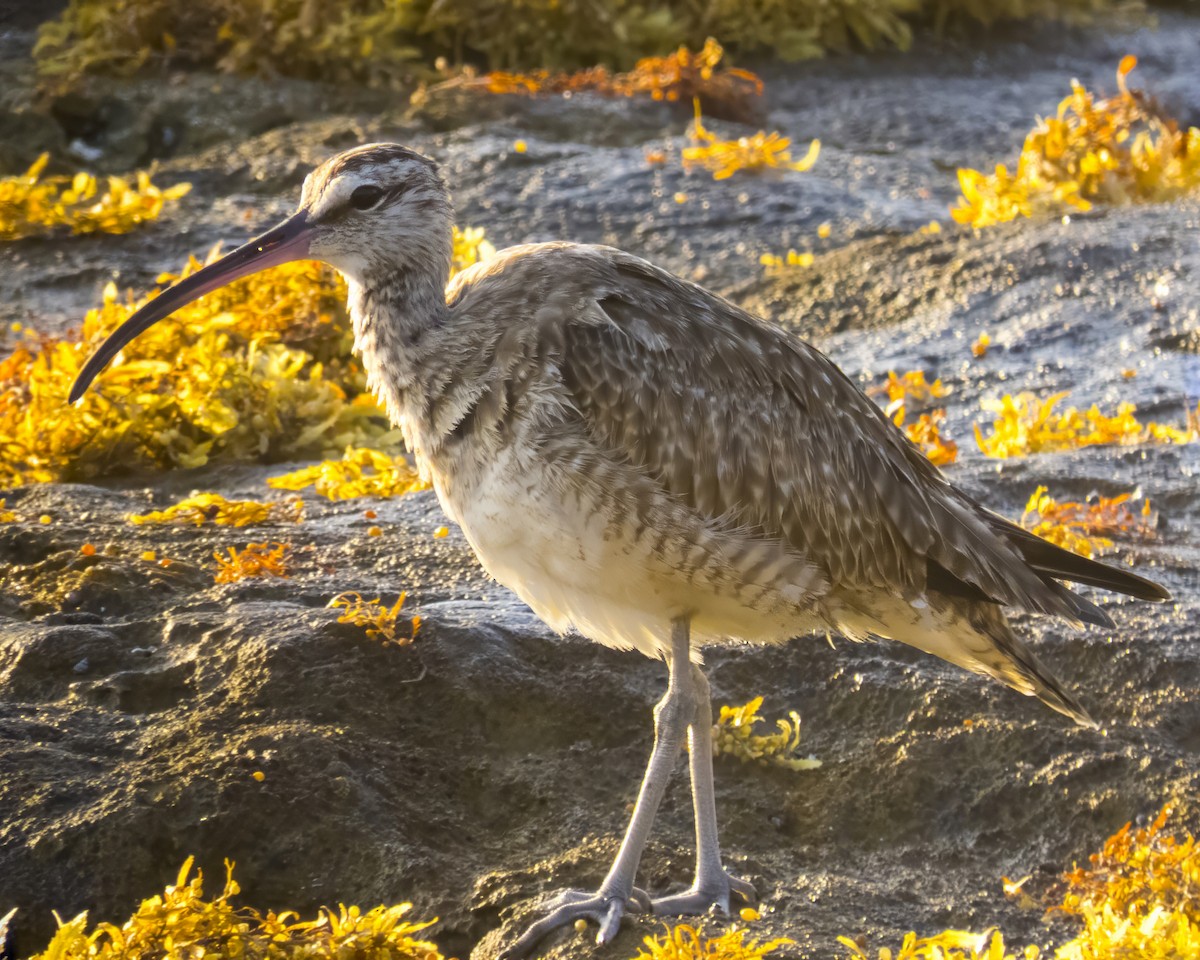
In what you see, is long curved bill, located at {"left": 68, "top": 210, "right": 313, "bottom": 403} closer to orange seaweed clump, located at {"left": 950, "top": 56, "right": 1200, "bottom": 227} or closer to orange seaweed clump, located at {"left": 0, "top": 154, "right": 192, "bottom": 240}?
orange seaweed clump, located at {"left": 0, "top": 154, "right": 192, "bottom": 240}

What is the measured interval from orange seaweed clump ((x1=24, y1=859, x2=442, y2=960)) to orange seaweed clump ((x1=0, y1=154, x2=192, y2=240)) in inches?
269

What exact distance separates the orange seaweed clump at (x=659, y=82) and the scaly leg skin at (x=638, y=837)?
8.60 meters

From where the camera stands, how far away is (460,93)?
40.1 ft

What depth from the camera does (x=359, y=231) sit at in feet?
15.6

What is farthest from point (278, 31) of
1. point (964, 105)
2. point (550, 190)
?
point (964, 105)

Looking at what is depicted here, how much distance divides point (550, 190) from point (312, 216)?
6075 millimetres

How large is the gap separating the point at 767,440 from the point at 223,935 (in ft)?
6.99

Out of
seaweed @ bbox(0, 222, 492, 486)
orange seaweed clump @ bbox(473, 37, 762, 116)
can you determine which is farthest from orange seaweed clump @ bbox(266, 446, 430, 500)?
orange seaweed clump @ bbox(473, 37, 762, 116)

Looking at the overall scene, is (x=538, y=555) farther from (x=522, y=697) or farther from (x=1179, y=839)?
(x=1179, y=839)

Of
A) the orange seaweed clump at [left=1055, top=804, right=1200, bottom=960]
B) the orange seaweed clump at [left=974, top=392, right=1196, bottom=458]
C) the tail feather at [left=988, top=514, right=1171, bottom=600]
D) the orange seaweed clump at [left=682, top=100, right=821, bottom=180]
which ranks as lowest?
the orange seaweed clump at [left=1055, top=804, right=1200, bottom=960]

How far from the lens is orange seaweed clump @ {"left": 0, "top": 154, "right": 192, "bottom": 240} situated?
32.1ft

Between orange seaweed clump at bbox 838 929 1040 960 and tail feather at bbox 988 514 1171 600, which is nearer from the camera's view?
orange seaweed clump at bbox 838 929 1040 960

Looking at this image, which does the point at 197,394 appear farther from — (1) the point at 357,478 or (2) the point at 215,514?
(2) the point at 215,514

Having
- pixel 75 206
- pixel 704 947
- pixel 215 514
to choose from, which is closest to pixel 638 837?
pixel 704 947
